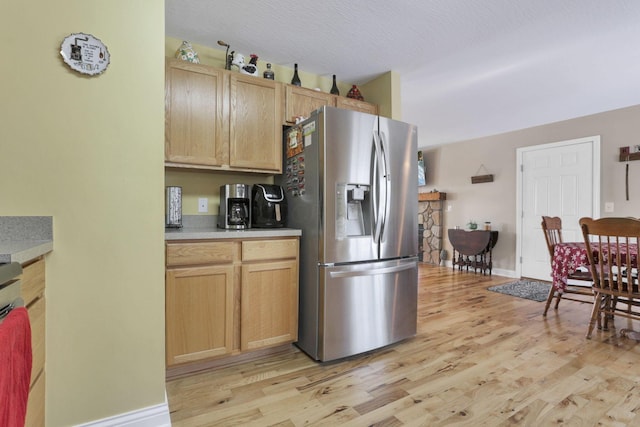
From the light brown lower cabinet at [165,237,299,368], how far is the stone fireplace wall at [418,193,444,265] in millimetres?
4531

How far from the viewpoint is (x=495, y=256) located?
5.24 m

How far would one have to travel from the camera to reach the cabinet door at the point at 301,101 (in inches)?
101

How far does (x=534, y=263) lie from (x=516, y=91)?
2.66 metres

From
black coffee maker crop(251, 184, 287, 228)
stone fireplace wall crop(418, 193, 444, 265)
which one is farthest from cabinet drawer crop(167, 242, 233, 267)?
stone fireplace wall crop(418, 193, 444, 265)

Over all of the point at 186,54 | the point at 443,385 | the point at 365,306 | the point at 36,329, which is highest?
the point at 186,54

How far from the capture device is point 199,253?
1.91 m

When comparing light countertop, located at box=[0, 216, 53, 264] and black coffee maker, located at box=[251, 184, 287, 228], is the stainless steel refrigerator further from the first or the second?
light countertop, located at box=[0, 216, 53, 264]

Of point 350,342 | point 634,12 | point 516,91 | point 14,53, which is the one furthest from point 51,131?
point 516,91

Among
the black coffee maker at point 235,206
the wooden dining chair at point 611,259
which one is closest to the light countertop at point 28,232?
the black coffee maker at point 235,206

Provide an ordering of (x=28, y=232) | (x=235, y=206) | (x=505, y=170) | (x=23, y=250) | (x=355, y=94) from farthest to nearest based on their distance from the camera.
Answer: (x=505, y=170) < (x=355, y=94) < (x=235, y=206) < (x=28, y=232) < (x=23, y=250)

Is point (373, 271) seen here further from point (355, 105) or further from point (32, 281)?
point (32, 281)

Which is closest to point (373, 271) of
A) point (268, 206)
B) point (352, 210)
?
point (352, 210)

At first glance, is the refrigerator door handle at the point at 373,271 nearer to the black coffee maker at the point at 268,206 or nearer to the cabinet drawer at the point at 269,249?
the cabinet drawer at the point at 269,249

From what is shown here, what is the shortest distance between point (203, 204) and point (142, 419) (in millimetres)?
1494
